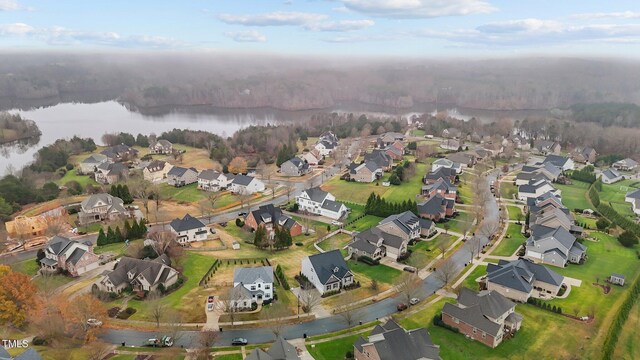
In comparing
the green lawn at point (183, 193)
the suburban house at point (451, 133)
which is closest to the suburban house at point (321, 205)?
the green lawn at point (183, 193)

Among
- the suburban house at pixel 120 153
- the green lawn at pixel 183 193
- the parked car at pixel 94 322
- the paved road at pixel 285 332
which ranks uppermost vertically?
the suburban house at pixel 120 153

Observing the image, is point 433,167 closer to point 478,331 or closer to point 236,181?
point 236,181

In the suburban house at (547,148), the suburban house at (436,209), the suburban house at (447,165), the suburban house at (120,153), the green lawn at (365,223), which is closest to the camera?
the green lawn at (365,223)

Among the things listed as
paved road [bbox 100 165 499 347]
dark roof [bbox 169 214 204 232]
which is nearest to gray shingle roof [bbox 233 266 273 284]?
paved road [bbox 100 165 499 347]

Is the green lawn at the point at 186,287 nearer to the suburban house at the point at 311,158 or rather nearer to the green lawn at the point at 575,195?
the suburban house at the point at 311,158

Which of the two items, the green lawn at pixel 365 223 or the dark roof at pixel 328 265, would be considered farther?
the green lawn at pixel 365 223

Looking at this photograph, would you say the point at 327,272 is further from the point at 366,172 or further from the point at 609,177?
the point at 609,177

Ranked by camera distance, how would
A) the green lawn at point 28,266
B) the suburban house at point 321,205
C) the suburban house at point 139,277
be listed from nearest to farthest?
1. the suburban house at point 139,277
2. the green lawn at point 28,266
3. the suburban house at point 321,205

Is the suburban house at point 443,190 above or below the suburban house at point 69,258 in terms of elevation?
above
